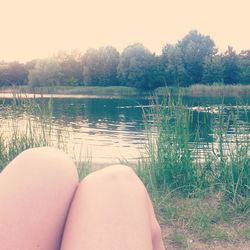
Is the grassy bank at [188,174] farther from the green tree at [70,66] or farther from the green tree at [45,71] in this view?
the green tree at [70,66]

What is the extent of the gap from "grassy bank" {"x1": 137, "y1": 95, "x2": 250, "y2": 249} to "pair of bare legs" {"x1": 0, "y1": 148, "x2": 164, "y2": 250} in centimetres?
125

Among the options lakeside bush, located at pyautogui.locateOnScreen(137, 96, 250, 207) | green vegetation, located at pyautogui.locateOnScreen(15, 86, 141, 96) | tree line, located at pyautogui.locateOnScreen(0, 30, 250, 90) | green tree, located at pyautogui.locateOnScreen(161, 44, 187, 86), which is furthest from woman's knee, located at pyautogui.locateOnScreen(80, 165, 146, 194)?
green vegetation, located at pyautogui.locateOnScreen(15, 86, 141, 96)

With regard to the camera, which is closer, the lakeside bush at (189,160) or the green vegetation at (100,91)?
the lakeside bush at (189,160)

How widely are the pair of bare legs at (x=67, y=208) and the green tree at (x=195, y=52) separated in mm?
37095

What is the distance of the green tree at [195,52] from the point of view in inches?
1601

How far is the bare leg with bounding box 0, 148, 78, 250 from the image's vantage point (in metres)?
0.77

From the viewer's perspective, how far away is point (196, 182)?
2941 mm

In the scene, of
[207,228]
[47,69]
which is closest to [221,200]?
[207,228]

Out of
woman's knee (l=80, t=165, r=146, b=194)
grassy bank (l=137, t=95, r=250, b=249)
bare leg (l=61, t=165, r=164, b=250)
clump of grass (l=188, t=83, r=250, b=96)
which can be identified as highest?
clump of grass (l=188, t=83, r=250, b=96)

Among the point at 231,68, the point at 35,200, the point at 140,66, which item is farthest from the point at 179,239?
the point at 140,66

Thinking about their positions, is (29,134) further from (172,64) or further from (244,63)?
(172,64)

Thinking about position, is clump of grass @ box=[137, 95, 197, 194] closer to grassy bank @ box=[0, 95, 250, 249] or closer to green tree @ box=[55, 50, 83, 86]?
grassy bank @ box=[0, 95, 250, 249]

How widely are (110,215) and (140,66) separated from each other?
150ft

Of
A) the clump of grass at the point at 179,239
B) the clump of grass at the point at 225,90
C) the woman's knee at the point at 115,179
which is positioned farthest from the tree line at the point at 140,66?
the woman's knee at the point at 115,179
